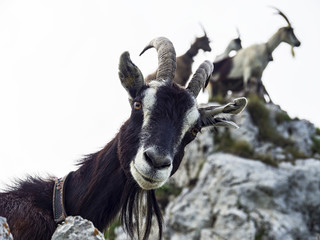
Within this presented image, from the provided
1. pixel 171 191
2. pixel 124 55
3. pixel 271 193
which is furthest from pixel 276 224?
pixel 124 55

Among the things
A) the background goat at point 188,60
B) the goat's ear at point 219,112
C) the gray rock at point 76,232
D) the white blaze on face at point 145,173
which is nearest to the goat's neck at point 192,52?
the background goat at point 188,60

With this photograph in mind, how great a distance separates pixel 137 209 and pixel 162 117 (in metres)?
1.09

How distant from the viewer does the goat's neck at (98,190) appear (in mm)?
3855

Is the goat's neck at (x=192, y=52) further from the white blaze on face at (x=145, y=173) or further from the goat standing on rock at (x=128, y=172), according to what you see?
the white blaze on face at (x=145, y=173)

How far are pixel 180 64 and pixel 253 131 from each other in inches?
120

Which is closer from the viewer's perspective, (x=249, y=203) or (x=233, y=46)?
(x=249, y=203)

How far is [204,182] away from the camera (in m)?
10.4

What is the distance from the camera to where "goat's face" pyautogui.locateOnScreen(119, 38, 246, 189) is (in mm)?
3395

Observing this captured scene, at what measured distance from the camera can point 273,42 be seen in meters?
15.2

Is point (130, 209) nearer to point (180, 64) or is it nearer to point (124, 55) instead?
point (124, 55)

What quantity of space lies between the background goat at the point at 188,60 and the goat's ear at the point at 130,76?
5850mm

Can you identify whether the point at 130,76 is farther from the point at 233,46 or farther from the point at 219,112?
the point at 233,46

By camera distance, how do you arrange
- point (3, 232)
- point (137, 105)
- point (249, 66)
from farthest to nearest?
point (249, 66)
point (137, 105)
point (3, 232)

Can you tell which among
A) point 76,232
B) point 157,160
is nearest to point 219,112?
point 157,160
